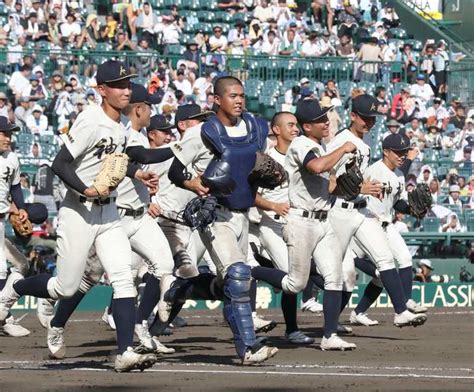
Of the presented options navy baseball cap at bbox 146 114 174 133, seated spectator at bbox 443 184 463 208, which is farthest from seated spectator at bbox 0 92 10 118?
navy baseball cap at bbox 146 114 174 133

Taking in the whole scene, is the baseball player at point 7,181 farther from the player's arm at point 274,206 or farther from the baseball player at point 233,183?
the baseball player at point 233,183

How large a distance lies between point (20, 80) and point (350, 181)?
1269 centimetres

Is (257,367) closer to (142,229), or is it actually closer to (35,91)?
(142,229)

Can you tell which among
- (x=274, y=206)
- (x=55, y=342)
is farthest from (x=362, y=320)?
(x=55, y=342)

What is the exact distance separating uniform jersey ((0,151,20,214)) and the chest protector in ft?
12.2

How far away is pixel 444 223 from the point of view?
72.6ft

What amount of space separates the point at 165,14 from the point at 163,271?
15.9 metres

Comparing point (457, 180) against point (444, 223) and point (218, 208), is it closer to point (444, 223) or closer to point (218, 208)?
point (444, 223)

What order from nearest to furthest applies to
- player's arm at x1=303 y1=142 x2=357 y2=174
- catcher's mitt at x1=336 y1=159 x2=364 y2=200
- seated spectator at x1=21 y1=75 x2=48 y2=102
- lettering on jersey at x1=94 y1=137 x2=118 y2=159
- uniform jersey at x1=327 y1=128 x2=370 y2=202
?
lettering on jersey at x1=94 y1=137 x2=118 y2=159 < player's arm at x1=303 y1=142 x2=357 y2=174 < catcher's mitt at x1=336 y1=159 x2=364 y2=200 < uniform jersey at x1=327 y1=128 x2=370 y2=202 < seated spectator at x1=21 y1=75 x2=48 y2=102

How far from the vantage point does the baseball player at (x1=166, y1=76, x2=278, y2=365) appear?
10266 millimetres

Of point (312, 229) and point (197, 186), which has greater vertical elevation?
point (197, 186)

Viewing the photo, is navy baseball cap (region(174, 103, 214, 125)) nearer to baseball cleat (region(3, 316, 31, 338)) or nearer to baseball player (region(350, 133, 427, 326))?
baseball player (region(350, 133, 427, 326))

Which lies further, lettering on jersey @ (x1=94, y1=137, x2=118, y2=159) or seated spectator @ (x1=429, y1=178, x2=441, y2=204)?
seated spectator @ (x1=429, y1=178, x2=441, y2=204)

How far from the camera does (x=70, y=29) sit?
2530 cm
